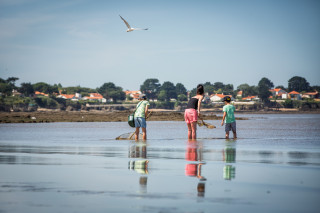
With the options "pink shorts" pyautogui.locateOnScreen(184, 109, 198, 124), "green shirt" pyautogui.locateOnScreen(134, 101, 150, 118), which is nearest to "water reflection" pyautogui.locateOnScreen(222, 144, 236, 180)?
"pink shorts" pyautogui.locateOnScreen(184, 109, 198, 124)

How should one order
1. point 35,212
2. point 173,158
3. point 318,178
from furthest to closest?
point 173,158, point 318,178, point 35,212

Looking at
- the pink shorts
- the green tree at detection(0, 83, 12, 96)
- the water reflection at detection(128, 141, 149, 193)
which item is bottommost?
the water reflection at detection(128, 141, 149, 193)

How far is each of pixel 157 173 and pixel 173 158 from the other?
272 centimetres

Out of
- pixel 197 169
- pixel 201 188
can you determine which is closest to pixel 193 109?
pixel 197 169

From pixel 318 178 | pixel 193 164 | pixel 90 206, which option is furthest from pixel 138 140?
pixel 90 206

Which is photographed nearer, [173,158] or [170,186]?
[170,186]

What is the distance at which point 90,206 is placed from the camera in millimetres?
5695

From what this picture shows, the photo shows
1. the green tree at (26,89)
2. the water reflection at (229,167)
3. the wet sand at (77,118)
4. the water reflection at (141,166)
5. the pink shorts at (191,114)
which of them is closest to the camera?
the water reflection at (141,166)

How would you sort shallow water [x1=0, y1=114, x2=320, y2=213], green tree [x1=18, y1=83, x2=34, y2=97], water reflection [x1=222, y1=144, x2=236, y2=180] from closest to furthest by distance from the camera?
shallow water [x1=0, y1=114, x2=320, y2=213] < water reflection [x1=222, y1=144, x2=236, y2=180] < green tree [x1=18, y1=83, x2=34, y2=97]

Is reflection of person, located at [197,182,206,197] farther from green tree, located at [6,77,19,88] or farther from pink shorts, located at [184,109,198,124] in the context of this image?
green tree, located at [6,77,19,88]

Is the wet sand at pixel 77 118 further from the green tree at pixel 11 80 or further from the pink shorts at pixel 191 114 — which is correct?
the green tree at pixel 11 80

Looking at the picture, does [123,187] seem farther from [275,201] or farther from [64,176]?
[275,201]

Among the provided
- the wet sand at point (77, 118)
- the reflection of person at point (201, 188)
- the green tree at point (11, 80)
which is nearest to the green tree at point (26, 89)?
the green tree at point (11, 80)

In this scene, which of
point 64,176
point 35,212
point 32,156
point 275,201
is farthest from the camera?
point 32,156
